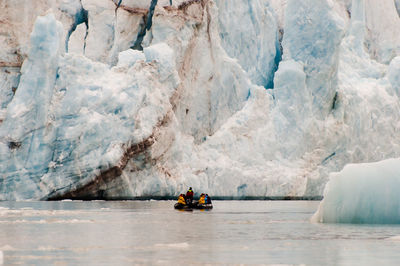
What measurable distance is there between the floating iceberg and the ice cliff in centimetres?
1793

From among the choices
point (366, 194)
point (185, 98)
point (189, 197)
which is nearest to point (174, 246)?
point (366, 194)

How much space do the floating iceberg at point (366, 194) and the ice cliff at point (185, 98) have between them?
17.9 meters

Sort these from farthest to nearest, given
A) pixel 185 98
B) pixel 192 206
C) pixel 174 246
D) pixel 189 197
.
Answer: pixel 185 98
pixel 189 197
pixel 192 206
pixel 174 246

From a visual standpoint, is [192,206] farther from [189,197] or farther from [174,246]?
[174,246]

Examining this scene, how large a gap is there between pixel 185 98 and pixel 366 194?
2408 cm

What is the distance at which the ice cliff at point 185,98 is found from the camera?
3284cm

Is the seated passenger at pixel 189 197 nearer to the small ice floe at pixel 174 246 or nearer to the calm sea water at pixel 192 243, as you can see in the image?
the calm sea water at pixel 192 243

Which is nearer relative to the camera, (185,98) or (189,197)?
(189,197)

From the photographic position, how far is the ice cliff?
32.8 meters

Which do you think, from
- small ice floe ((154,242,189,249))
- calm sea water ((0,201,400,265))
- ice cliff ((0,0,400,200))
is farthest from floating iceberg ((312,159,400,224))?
ice cliff ((0,0,400,200))

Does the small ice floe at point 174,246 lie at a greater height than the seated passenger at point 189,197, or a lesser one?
lesser

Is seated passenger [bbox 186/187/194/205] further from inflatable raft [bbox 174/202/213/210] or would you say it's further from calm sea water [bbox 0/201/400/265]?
calm sea water [bbox 0/201/400/265]

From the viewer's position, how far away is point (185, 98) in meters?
38.9

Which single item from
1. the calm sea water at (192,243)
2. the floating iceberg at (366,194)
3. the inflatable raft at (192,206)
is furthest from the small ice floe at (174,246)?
the inflatable raft at (192,206)
